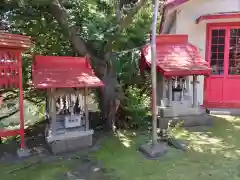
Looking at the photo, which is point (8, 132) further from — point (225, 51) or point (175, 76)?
point (225, 51)

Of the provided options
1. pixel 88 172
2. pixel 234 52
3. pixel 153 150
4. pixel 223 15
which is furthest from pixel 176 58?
pixel 88 172

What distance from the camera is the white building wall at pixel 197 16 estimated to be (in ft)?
30.9

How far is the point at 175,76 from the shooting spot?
759 centimetres

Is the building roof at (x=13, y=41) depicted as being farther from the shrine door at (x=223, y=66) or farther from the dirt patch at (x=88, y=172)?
the shrine door at (x=223, y=66)

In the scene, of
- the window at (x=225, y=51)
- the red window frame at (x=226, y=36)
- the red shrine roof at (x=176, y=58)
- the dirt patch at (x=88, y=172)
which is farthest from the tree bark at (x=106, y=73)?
the window at (x=225, y=51)

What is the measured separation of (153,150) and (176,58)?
2967mm

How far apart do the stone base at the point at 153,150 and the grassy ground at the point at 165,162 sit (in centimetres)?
14

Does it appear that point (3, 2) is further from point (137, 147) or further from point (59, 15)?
point (137, 147)

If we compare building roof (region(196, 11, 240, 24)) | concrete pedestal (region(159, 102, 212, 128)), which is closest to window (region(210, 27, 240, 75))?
building roof (region(196, 11, 240, 24))

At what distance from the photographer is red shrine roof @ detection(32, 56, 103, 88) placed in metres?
5.66

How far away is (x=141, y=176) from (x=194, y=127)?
3.39m

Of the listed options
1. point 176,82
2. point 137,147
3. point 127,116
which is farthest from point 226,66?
point 137,147

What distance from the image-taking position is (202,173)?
4.97 metres

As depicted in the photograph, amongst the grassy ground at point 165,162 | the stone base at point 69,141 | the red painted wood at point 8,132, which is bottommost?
the grassy ground at point 165,162
